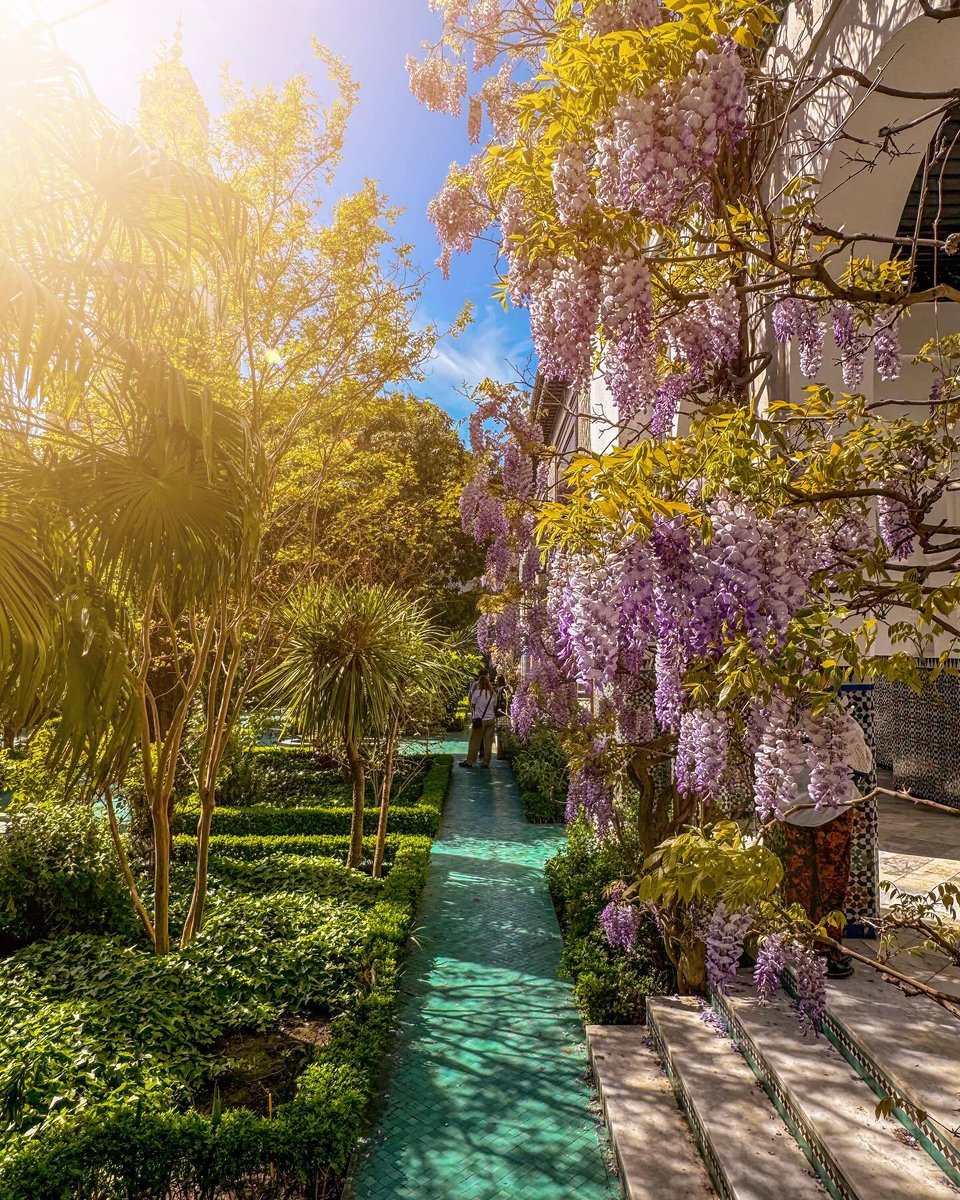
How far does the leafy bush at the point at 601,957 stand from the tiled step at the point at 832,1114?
79 centimetres

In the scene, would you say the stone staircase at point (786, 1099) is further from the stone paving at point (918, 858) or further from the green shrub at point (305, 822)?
the green shrub at point (305, 822)

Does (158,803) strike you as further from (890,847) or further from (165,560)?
(890,847)

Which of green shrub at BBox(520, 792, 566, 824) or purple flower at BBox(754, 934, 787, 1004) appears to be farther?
green shrub at BBox(520, 792, 566, 824)

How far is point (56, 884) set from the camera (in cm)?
632

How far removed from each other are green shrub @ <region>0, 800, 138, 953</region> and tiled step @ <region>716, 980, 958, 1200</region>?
491 centimetres

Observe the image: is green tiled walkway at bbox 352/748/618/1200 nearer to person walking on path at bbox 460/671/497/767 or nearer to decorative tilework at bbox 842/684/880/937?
decorative tilework at bbox 842/684/880/937

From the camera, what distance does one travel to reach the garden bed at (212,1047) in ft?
10.6

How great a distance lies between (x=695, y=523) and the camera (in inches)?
114

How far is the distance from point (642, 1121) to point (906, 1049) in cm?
140

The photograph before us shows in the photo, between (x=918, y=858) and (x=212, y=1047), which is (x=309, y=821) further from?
(x=918, y=858)

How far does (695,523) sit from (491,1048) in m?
3.98

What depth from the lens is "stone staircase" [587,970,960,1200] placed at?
3.35 meters

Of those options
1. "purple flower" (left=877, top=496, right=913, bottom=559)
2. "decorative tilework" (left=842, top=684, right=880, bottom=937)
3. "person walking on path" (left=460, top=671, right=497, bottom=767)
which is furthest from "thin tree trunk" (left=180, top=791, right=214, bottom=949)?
"person walking on path" (left=460, top=671, right=497, bottom=767)

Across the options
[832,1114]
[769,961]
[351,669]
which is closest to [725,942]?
[769,961]
